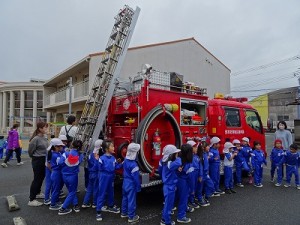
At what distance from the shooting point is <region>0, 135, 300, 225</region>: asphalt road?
4410 mm

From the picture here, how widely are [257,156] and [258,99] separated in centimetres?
4579

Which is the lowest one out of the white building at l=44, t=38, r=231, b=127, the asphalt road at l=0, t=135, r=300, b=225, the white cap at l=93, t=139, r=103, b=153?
the asphalt road at l=0, t=135, r=300, b=225

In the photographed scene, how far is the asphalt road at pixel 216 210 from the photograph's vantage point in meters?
A: 4.41

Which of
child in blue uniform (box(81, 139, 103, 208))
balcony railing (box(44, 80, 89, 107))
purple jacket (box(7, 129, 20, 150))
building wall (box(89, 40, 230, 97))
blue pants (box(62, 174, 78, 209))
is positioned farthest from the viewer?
balcony railing (box(44, 80, 89, 107))

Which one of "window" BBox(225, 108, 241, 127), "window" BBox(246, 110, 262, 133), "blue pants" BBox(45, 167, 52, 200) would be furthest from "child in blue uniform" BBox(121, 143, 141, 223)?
"window" BBox(246, 110, 262, 133)

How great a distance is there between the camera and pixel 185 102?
5.96m

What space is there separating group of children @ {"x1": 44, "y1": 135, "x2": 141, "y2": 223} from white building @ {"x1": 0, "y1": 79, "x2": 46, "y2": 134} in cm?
3125

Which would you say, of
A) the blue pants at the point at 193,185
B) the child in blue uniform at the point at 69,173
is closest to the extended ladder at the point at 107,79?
the child in blue uniform at the point at 69,173

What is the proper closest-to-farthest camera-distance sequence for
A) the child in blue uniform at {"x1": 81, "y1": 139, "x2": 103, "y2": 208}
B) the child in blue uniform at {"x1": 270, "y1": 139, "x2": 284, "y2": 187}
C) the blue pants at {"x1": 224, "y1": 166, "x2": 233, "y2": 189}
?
the child in blue uniform at {"x1": 81, "y1": 139, "x2": 103, "y2": 208}, the blue pants at {"x1": 224, "y1": 166, "x2": 233, "y2": 189}, the child in blue uniform at {"x1": 270, "y1": 139, "x2": 284, "y2": 187}

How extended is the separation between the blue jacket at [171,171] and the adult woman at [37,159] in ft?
9.49

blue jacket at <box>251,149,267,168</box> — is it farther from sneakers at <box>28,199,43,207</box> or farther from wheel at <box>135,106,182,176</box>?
sneakers at <box>28,199,43,207</box>

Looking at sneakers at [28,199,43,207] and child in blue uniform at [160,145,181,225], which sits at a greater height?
child in blue uniform at [160,145,181,225]

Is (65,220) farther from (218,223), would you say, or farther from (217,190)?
(217,190)

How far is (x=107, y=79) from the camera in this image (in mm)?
5480
